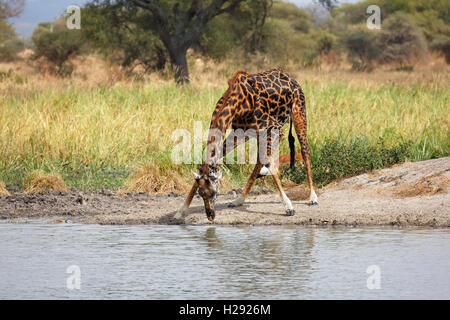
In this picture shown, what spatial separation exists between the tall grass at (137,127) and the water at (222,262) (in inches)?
124

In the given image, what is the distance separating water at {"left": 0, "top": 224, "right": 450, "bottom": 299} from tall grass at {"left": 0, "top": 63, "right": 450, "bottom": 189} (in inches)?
124

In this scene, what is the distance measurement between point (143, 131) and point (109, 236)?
530cm

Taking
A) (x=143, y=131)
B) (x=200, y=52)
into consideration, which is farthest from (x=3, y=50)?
(x=143, y=131)

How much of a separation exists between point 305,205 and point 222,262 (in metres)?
2.74

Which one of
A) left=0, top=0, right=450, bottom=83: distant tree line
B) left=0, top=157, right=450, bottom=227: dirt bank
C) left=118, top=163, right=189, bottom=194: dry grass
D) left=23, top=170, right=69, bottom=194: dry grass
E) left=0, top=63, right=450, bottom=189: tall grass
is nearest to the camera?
left=0, top=157, right=450, bottom=227: dirt bank

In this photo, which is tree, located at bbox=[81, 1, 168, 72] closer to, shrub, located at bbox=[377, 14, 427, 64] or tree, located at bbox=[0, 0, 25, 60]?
shrub, located at bbox=[377, 14, 427, 64]

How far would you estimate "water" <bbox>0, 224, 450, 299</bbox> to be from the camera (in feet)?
16.0

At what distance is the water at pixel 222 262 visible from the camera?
16.0ft

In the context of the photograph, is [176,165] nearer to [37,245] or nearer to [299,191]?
[299,191]

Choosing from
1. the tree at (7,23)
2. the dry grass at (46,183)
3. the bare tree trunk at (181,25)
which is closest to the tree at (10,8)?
the tree at (7,23)

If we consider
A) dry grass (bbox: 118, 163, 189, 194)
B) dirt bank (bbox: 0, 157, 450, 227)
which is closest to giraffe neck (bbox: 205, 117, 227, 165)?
dirt bank (bbox: 0, 157, 450, 227)

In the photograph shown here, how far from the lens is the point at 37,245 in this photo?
6629 millimetres

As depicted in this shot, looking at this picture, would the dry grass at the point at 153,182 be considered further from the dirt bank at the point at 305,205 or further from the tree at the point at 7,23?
the tree at the point at 7,23

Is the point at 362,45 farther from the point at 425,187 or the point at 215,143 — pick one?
the point at 215,143
